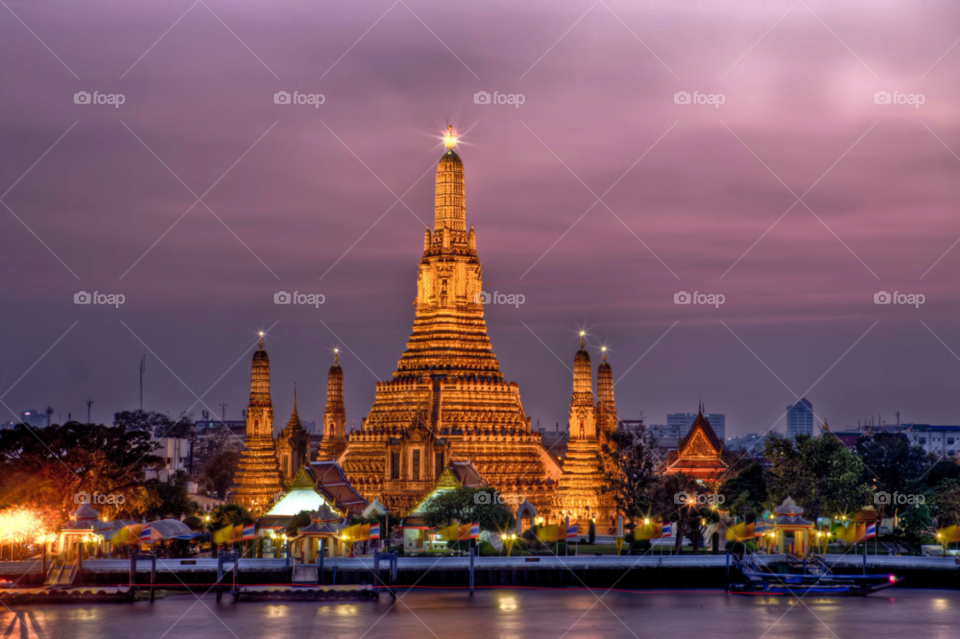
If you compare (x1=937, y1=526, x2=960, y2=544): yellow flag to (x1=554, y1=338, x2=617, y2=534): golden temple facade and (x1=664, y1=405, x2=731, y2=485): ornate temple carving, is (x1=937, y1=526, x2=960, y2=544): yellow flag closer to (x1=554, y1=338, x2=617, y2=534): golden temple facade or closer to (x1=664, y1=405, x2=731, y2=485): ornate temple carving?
(x1=554, y1=338, x2=617, y2=534): golden temple facade

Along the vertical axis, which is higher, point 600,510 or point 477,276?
point 477,276

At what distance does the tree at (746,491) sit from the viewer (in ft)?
319

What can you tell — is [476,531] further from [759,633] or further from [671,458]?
[671,458]

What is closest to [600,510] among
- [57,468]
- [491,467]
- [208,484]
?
[491,467]

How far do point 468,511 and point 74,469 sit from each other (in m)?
24.8

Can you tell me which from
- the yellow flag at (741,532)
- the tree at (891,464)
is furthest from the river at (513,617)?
the tree at (891,464)

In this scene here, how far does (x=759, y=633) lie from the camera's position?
221 feet

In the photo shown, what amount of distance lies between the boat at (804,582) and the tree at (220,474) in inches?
3520

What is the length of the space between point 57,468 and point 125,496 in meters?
5.34

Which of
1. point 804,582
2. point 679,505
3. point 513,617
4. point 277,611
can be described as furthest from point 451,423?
point 513,617

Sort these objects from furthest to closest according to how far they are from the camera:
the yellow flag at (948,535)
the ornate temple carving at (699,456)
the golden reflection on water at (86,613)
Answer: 1. the ornate temple carving at (699,456)
2. the yellow flag at (948,535)
3. the golden reflection on water at (86,613)

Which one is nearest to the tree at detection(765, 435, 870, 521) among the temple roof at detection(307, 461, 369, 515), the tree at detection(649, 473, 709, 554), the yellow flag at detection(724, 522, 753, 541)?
the yellow flag at detection(724, 522, 753, 541)

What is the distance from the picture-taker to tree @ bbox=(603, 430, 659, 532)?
95.2m

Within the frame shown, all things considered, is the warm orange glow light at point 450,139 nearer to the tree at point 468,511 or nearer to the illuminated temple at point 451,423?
the illuminated temple at point 451,423
